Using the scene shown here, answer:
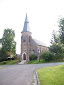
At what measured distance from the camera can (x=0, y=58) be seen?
135 feet

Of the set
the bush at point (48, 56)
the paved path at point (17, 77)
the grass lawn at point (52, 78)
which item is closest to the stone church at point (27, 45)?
the bush at point (48, 56)

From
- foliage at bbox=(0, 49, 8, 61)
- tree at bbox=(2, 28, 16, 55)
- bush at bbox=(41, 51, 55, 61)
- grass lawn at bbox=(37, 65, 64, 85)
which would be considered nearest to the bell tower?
tree at bbox=(2, 28, 16, 55)

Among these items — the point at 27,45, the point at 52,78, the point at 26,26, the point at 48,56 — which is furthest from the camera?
the point at 26,26

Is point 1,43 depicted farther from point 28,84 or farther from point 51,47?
point 28,84

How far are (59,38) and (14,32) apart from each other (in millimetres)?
36967

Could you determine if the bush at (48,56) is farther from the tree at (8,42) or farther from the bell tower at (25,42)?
the tree at (8,42)

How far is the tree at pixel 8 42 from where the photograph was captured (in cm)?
4188

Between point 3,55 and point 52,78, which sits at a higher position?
point 3,55

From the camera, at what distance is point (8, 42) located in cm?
4231

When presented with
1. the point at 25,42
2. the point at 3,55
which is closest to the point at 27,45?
the point at 25,42

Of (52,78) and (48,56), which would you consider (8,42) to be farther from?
(52,78)

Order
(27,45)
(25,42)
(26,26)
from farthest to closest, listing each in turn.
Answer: (26,26) < (25,42) < (27,45)

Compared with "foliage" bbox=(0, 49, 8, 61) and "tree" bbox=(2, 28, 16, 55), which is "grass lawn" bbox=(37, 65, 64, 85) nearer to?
"tree" bbox=(2, 28, 16, 55)

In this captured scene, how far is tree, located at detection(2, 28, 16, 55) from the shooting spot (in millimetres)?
41878
